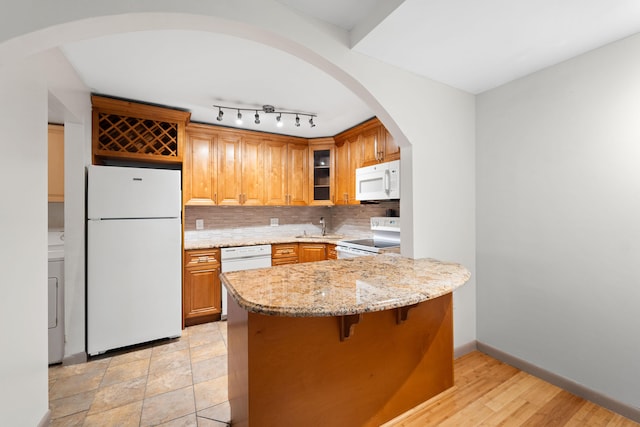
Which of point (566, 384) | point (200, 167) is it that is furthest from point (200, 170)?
point (566, 384)

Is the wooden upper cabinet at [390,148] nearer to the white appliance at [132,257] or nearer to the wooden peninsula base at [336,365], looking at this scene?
the wooden peninsula base at [336,365]

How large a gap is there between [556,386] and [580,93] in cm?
206

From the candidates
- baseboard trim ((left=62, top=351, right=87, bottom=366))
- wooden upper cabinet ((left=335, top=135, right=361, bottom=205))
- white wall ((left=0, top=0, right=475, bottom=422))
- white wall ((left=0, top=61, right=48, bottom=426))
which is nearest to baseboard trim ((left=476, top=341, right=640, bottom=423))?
white wall ((left=0, top=0, right=475, bottom=422))

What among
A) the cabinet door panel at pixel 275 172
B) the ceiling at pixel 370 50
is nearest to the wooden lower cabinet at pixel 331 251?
the cabinet door panel at pixel 275 172

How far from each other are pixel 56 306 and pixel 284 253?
218 cm

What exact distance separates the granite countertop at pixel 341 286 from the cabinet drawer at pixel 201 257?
1.78m

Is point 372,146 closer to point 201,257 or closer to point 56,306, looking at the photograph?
point 201,257

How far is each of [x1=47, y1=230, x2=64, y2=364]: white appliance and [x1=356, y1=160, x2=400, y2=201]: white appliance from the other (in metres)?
2.91

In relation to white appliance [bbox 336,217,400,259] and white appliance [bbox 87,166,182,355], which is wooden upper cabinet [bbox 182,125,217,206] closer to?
white appliance [bbox 87,166,182,355]

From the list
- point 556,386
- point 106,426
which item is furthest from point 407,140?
point 106,426

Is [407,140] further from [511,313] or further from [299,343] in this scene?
[511,313]

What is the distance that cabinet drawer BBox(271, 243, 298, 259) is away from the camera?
3.49 m

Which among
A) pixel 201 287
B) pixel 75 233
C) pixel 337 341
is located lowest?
pixel 201 287

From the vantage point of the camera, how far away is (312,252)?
3584mm
